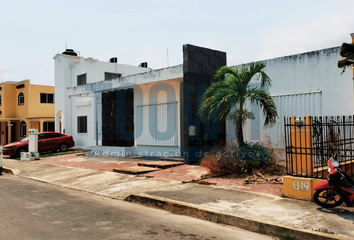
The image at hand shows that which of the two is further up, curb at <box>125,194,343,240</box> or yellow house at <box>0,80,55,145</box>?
yellow house at <box>0,80,55,145</box>

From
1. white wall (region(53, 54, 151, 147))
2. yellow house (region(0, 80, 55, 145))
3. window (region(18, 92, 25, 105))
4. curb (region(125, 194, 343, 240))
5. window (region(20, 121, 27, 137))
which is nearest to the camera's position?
curb (region(125, 194, 343, 240))

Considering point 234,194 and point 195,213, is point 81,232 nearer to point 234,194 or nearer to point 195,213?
point 195,213

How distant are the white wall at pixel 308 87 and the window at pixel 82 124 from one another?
13.2 meters

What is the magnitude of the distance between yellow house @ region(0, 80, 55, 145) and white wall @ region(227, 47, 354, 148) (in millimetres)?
22879

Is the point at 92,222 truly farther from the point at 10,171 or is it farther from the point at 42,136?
the point at 42,136

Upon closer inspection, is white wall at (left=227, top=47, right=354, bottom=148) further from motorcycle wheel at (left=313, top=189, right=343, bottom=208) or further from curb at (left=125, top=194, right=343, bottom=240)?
curb at (left=125, top=194, right=343, bottom=240)

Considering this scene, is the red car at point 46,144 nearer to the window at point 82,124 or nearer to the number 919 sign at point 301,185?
the window at point 82,124

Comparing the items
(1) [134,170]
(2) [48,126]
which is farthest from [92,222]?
(2) [48,126]

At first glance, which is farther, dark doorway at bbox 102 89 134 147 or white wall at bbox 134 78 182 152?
dark doorway at bbox 102 89 134 147

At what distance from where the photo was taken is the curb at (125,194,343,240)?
5148 mm

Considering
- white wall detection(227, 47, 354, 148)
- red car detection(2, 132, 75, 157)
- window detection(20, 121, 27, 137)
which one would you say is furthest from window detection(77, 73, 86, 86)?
white wall detection(227, 47, 354, 148)

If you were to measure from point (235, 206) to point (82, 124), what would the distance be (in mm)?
17776

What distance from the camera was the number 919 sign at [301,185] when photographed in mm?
7061

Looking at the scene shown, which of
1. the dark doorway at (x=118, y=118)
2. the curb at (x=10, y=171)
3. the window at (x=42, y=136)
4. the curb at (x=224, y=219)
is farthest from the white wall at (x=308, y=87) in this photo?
the window at (x=42, y=136)
